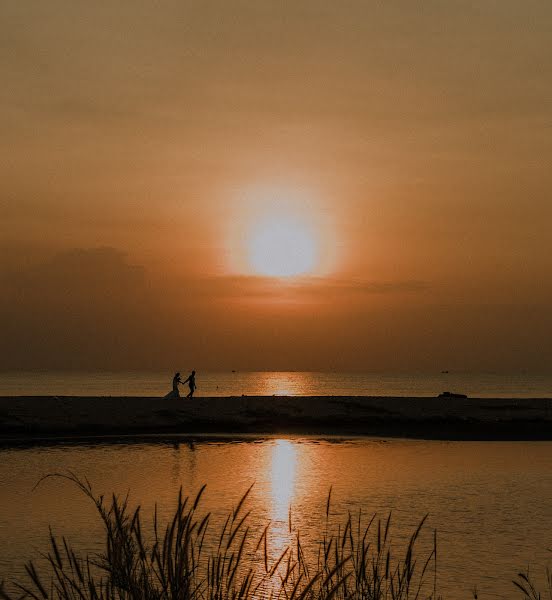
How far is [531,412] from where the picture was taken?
155 ft

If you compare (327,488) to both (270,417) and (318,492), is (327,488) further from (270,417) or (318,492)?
(270,417)

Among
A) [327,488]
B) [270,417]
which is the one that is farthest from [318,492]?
[270,417]

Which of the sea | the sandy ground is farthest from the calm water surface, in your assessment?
the sandy ground

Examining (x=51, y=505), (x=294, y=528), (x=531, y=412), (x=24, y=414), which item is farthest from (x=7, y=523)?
(x=531, y=412)

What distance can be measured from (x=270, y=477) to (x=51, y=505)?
783cm

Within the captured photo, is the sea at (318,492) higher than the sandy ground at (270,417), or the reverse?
the sandy ground at (270,417)

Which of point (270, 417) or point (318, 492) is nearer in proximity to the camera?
point (318, 492)

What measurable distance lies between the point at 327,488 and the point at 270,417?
20.3 m

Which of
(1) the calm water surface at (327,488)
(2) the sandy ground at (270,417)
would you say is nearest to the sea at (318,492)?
(1) the calm water surface at (327,488)

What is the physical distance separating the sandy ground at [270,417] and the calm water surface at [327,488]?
14.1 feet

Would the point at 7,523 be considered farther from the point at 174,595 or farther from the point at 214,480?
the point at 174,595

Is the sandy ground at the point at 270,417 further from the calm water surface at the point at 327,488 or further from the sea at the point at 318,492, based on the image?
the calm water surface at the point at 327,488

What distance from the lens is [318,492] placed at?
81.1 ft

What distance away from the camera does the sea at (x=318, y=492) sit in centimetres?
1611
